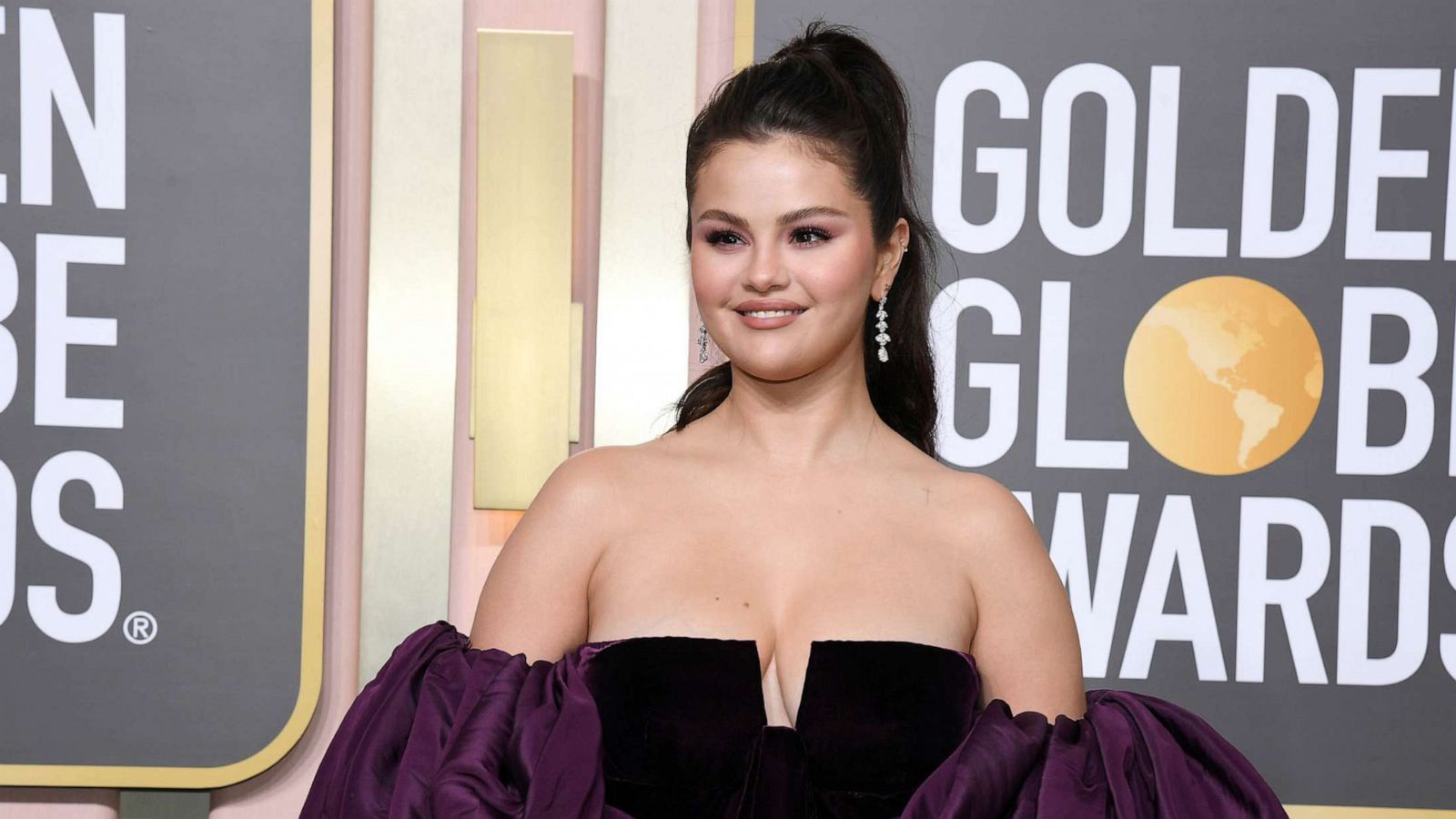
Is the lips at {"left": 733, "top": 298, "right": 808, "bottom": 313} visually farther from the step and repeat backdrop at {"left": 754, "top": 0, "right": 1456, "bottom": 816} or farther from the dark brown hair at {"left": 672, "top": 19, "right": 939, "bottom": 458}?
the step and repeat backdrop at {"left": 754, "top": 0, "right": 1456, "bottom": 816}

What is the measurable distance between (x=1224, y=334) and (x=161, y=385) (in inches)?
49.4

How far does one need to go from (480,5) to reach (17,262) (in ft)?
2.05

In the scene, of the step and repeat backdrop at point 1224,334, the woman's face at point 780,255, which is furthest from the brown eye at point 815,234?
the step and repeat backdrop at point 1224,334

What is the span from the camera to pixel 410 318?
1.69m

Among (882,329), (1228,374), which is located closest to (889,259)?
(882,329)

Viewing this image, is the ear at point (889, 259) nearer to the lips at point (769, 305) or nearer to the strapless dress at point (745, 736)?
the lips at point (769, 305)

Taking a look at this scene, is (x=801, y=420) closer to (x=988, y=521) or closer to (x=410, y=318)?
(x=988, y=521)

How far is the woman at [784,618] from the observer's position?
105cm

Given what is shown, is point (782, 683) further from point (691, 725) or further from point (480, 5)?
point (480, 5)

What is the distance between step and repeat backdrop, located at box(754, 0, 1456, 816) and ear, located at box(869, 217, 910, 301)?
0.44 m

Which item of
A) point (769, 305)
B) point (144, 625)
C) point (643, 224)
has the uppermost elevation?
point (643, 224)

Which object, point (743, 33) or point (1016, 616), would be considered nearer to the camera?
point (1016, 616)

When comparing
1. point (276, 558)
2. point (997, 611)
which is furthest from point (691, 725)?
point (276, 558)

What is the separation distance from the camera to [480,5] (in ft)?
5.59
